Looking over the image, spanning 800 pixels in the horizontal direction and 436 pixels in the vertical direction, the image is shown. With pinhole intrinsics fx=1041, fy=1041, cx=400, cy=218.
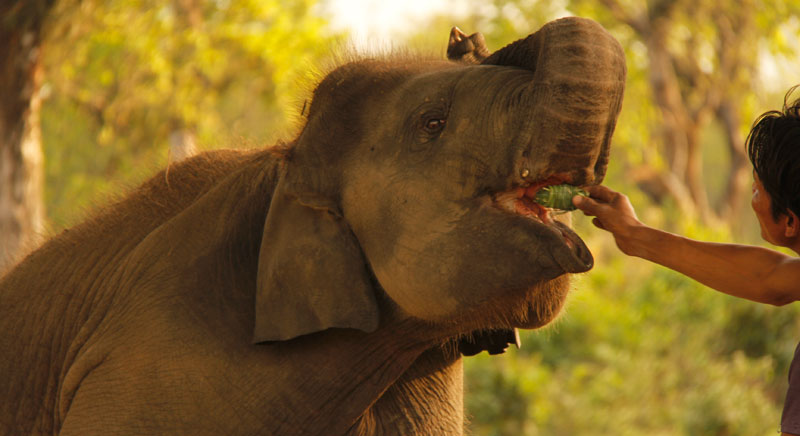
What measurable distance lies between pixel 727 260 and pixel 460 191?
77cm

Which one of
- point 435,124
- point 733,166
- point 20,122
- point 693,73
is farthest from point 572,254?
point 733,166

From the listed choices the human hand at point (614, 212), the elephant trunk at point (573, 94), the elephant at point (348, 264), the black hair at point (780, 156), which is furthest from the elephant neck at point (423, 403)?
the black hair at point (780, 156)

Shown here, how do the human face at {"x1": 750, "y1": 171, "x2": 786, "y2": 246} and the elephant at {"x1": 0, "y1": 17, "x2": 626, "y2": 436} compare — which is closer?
the elephant at {"x1": 0, "y1": 17, "x2": 626, "y2": 436}

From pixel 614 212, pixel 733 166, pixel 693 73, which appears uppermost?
pixel 693 73

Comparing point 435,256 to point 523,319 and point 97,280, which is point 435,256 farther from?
point 97,280

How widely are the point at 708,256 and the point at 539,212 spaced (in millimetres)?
528

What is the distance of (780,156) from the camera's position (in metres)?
2.56

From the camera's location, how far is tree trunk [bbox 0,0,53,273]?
321 inches


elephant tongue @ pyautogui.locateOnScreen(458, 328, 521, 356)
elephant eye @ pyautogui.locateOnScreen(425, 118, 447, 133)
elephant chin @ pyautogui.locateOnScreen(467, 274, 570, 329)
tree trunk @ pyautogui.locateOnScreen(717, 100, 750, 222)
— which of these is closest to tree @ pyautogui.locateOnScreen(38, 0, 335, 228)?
elephant tongue @ pyautogui.locateOnScreen(458, 328, 521, 356)

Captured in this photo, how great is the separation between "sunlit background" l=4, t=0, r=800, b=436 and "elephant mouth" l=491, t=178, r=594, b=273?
1.36 ft

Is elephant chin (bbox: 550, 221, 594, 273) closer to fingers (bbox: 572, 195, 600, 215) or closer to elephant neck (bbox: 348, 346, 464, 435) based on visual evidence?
fingers (bbox: 572, 195, 600, 215)

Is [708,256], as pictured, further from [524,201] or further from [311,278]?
[311,278]

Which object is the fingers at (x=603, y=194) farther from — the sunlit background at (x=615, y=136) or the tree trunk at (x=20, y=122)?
the tree trunk at (x=20, y=122)

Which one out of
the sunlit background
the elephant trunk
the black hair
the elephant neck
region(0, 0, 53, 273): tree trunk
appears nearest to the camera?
the elephant trunk
